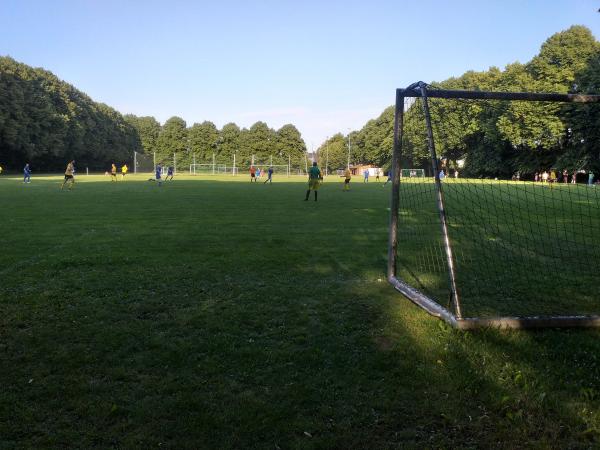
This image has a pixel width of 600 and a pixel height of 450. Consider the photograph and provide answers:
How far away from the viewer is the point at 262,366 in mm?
4039

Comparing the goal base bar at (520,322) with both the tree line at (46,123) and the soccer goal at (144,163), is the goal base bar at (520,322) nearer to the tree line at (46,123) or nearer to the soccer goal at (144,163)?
the tree line at (46,123)

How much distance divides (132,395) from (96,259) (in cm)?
497

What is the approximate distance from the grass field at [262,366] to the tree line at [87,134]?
5932cm

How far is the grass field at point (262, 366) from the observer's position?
3121mm

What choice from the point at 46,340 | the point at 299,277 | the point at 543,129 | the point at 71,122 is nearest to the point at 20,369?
the point at 46,340

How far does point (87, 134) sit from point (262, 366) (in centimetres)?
8360

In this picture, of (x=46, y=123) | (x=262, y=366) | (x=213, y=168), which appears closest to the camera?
(x=262, y=366)

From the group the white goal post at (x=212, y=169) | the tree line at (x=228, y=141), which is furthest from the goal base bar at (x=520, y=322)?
the tree line at (x=228, y=141)

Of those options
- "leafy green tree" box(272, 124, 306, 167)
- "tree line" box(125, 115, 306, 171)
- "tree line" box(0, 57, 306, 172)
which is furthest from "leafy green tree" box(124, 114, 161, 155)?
"leafy green tree" box(272, 124, 306, 167)

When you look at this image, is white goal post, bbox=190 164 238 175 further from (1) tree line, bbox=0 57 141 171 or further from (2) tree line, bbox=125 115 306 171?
(2) tree line, bbox=125 115 306 171

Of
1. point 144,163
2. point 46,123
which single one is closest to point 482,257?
point 46,123

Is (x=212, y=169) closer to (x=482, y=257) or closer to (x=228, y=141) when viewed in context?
(x=228, y=141)

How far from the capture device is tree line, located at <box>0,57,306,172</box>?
58219 millimetres

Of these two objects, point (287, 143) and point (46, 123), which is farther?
point (287, 143)
